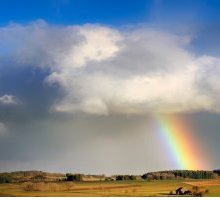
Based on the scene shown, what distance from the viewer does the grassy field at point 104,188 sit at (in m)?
41.7

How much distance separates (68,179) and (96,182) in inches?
120

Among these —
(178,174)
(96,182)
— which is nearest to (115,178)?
(96,182)

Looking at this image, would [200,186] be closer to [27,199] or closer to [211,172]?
[211,172]

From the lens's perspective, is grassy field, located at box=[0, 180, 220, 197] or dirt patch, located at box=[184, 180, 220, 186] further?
dirt patch, located at box=[184, 180, 220, 186]

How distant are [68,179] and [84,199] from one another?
39.2ft

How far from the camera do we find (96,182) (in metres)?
A: 47.5

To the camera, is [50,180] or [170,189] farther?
[50,180]

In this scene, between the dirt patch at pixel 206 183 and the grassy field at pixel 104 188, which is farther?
the dirt patch at pixel 206 183

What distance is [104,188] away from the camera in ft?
145

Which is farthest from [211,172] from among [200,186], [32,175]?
[32,175]

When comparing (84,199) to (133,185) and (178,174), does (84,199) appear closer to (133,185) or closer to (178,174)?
(133,185)

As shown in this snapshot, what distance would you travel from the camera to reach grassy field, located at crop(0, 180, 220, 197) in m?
41.7

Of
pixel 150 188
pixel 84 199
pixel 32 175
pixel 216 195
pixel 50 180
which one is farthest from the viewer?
pixel 32 175

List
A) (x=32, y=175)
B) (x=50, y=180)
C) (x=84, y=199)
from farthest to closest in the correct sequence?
(x=32, y=175) < (x=50, y=180) < (x=84, y=199)
